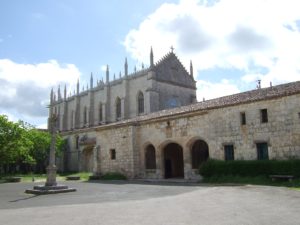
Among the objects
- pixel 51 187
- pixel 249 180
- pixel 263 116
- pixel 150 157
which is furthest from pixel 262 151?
pixel 51 187

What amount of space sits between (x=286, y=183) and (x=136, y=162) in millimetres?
12672

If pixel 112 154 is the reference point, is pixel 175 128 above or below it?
above

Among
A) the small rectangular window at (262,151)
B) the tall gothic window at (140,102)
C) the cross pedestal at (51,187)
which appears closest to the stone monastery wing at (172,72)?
the tall gothic window at (140,102)

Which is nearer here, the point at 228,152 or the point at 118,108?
the point at 228,152

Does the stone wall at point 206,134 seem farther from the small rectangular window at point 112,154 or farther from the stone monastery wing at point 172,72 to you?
the stone monastery wing at point 172,72

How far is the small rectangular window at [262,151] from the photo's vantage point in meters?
19.3

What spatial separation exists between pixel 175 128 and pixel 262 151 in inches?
268

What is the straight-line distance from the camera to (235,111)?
20750mm

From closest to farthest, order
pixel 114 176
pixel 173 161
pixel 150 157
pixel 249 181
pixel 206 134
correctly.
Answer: pixel 249 181, pixel 206 134, pixel 114 176, pixel 150 157, pixel 173 161

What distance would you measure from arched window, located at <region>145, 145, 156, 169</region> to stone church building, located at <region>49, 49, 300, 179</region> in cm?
8

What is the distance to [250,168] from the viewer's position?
19062 millimetres

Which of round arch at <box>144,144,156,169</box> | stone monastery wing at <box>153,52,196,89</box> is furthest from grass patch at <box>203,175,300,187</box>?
stone monastery wing at <box>153,52,196,89</box>

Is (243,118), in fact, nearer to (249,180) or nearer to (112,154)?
(249,180)

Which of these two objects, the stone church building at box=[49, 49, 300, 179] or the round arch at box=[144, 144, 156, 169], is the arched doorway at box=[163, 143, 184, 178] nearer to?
the stone church building at box=[49, 49, 300, 179]
